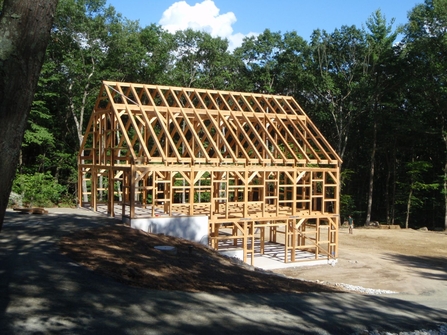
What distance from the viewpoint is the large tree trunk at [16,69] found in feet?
11.0

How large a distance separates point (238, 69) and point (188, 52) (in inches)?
190

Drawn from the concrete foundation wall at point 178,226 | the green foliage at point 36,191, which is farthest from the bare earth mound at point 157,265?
the green foliage at point 36,191

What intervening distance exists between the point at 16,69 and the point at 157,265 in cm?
715

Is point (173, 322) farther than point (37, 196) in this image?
No

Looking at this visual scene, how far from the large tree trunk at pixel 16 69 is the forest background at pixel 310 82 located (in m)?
20.7

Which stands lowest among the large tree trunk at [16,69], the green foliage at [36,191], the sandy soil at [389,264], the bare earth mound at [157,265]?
the sandy soil at [389,264]

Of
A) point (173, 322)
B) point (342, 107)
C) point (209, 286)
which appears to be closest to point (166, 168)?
point (209, 286)

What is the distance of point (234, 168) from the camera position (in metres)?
17.1

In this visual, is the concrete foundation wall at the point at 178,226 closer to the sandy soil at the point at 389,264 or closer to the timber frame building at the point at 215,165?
the timber frame building at the point at 215,165

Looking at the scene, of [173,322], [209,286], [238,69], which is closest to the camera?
[173,322]

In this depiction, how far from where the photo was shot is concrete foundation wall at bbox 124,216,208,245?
1530 centimetres

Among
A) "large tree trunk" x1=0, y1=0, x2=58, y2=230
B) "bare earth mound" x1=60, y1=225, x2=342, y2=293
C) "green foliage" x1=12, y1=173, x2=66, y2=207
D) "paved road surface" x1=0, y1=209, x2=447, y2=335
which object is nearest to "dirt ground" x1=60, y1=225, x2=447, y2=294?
"bare earth mound" x1=60, y1=225, x2=342, y2=293

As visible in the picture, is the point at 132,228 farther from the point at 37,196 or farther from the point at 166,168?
the point at 37,196

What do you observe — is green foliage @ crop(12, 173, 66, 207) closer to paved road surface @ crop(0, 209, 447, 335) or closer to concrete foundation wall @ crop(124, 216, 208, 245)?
concrete foundation wall @ crop(124, 216, 208, 245)
